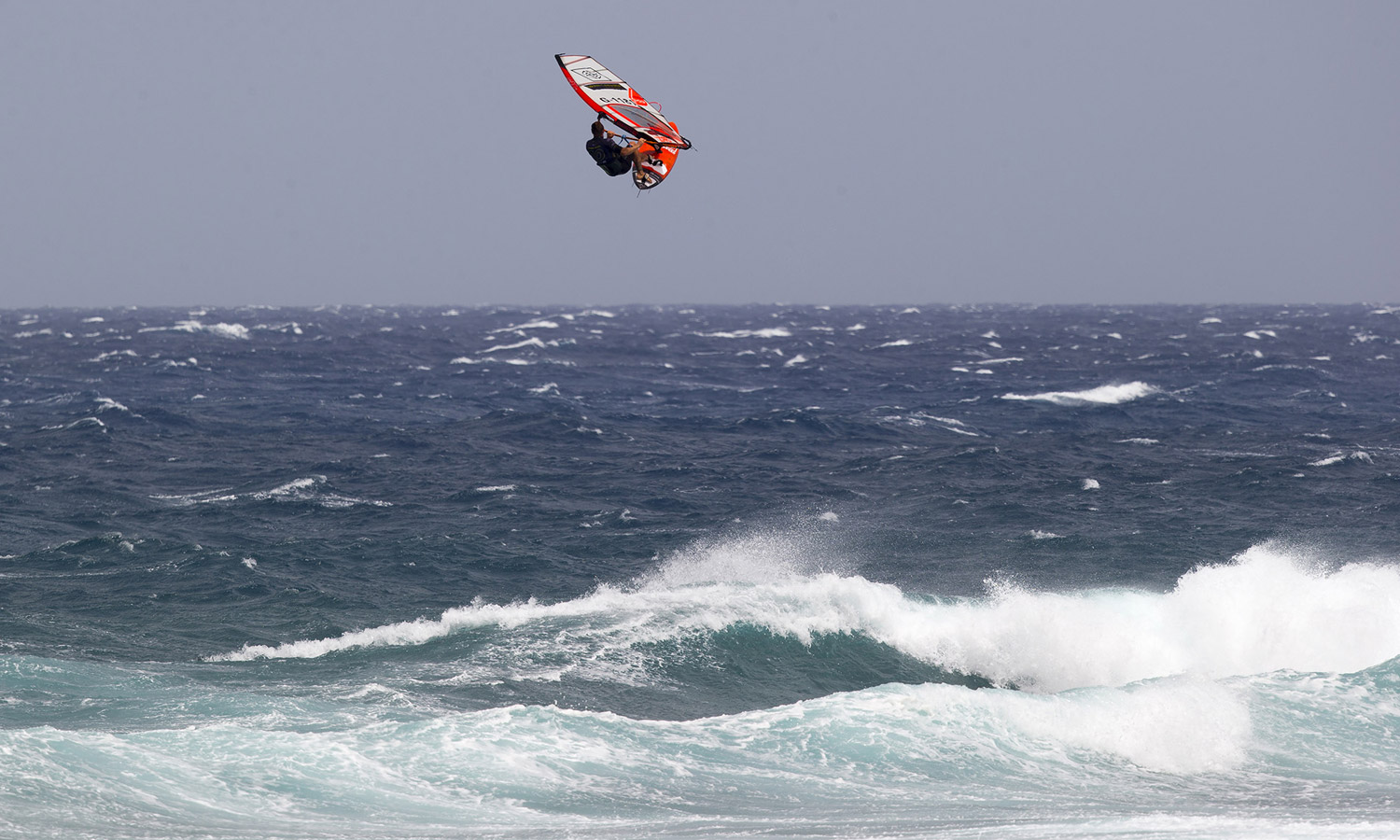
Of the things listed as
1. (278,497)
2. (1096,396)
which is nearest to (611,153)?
(278,497)

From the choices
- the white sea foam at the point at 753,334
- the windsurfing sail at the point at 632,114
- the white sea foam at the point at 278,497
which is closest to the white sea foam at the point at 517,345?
the white sea foam at the point at 753,334

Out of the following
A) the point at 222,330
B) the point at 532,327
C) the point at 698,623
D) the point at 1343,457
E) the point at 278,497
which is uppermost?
the point at 532,327

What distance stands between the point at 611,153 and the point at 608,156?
8 centimetres

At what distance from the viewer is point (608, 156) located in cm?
1766

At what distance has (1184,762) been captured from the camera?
17656 millimetres

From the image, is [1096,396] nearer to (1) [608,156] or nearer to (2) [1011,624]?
(2) [1011,624]

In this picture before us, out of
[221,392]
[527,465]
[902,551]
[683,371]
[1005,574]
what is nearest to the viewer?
[1005,574]

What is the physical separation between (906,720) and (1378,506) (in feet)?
76.7

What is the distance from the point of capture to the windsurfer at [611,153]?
57.5ft

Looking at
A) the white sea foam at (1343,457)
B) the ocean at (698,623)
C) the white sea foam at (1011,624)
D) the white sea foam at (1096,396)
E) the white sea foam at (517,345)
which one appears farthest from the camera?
the white sea foam at (517,345)

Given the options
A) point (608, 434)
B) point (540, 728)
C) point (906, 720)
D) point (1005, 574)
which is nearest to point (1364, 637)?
point (1005, 574)

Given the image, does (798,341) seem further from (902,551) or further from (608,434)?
(902,551)

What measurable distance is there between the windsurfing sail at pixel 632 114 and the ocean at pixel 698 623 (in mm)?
7982

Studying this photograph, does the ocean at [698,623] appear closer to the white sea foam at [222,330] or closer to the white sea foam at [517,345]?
the white sea foam at [517,345]
